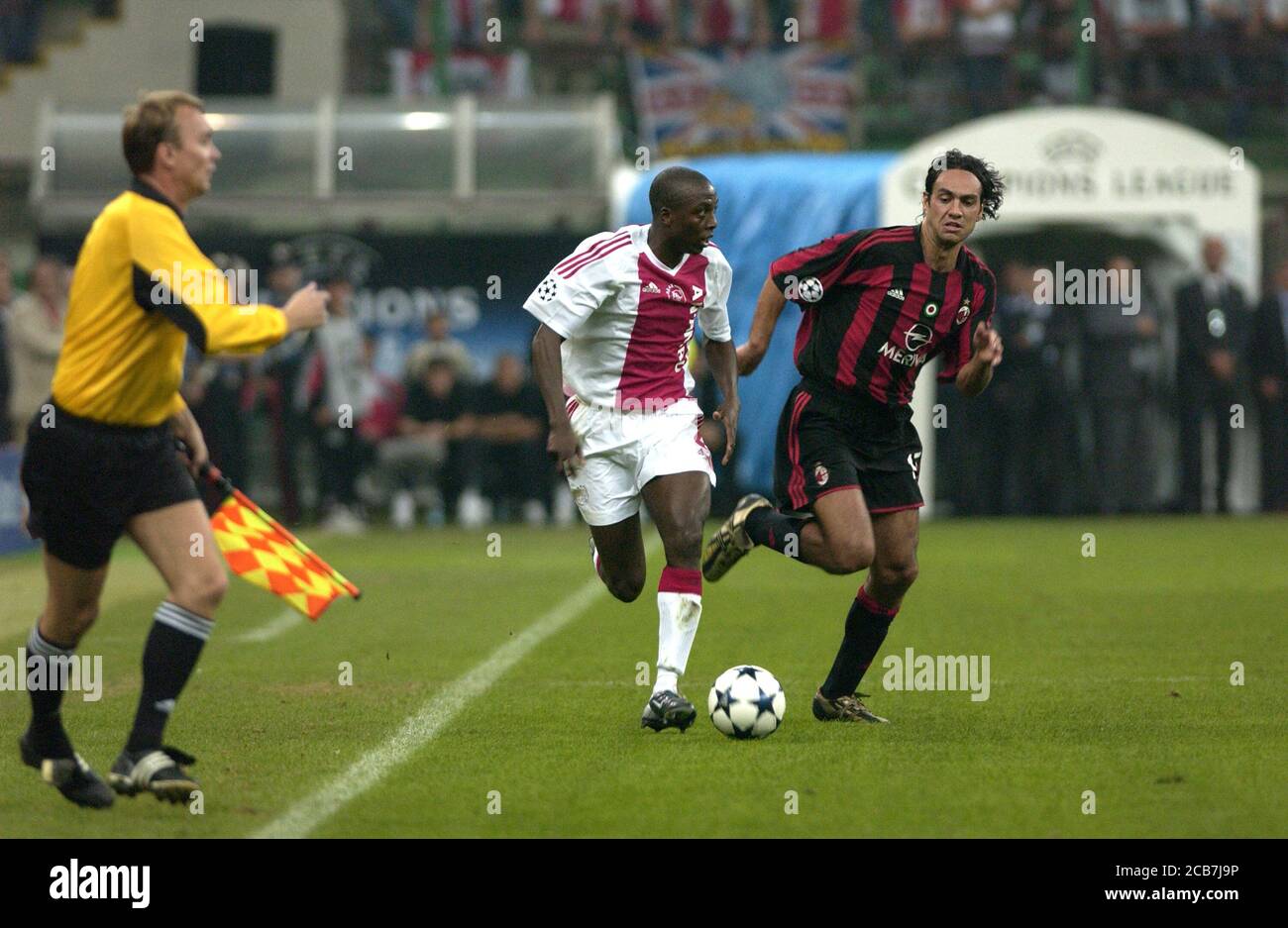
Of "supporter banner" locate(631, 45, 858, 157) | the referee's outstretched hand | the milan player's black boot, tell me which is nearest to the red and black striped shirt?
the milan player's black boot

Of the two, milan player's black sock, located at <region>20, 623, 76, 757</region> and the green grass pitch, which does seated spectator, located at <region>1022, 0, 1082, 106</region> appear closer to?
the green grass pitch

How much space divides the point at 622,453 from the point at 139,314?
2404 millimetres

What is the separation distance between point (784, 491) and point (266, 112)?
13.4 meters

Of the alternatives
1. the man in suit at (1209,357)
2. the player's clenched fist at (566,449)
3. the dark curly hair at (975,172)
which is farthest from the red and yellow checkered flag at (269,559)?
the man in suit at (1209,357)

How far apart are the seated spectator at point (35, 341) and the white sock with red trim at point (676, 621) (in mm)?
9531

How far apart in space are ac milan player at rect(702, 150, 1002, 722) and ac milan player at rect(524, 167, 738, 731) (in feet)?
0.97

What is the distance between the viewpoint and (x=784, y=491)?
809 cm

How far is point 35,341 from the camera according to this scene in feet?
53.2

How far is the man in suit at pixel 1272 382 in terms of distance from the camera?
1877 centimetres

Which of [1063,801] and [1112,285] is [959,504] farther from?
[1063,801]

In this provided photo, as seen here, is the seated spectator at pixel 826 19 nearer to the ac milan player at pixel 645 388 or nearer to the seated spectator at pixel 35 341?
the seated spectator at pixel 35 341

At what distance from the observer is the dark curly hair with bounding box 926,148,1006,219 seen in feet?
25.4

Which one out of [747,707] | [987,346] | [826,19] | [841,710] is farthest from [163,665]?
[826,19]

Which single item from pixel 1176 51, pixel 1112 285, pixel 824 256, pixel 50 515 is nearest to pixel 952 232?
pixel 824 256
